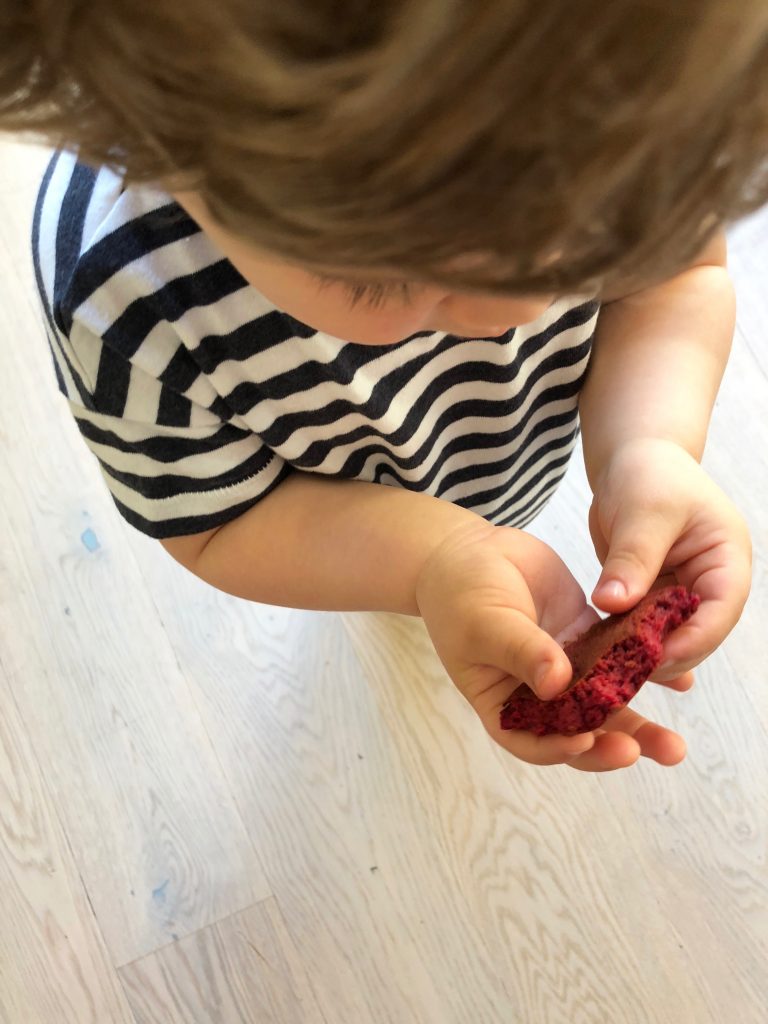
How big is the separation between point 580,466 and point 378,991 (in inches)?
19.7

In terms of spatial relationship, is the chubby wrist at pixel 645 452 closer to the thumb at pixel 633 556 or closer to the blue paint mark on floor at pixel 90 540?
the thumb at pixel 633 556

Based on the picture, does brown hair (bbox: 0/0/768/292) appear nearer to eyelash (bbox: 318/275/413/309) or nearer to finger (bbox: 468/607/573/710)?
eyelash (bbox: 318/275/413/309)

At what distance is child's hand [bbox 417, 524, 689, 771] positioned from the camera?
0.41 meters

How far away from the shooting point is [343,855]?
31.3 inches

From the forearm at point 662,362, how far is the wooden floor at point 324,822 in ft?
1.15

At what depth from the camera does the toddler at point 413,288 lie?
18cm

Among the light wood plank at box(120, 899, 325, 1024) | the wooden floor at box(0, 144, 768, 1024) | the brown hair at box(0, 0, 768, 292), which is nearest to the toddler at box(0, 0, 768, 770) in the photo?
the brown hair at box(0, 0, 768, 292)

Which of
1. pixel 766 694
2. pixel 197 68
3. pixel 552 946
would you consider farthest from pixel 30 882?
pixel 197 68

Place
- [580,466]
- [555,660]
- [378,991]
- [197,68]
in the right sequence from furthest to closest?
1. [580,466]
2. [378,991]
3. [555,660]
4. [197,68]

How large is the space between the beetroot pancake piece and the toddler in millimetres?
12

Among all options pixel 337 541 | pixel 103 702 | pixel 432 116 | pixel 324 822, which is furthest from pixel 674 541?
pixel 103 702

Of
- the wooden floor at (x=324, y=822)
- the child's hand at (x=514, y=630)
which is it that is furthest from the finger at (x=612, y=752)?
the wooden floor at (x=324, y=822)

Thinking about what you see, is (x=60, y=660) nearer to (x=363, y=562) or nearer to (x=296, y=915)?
(x=296, y=915)

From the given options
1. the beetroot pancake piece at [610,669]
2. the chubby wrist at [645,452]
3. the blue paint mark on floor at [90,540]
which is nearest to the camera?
the beetroot pancake piece at [610,669]
